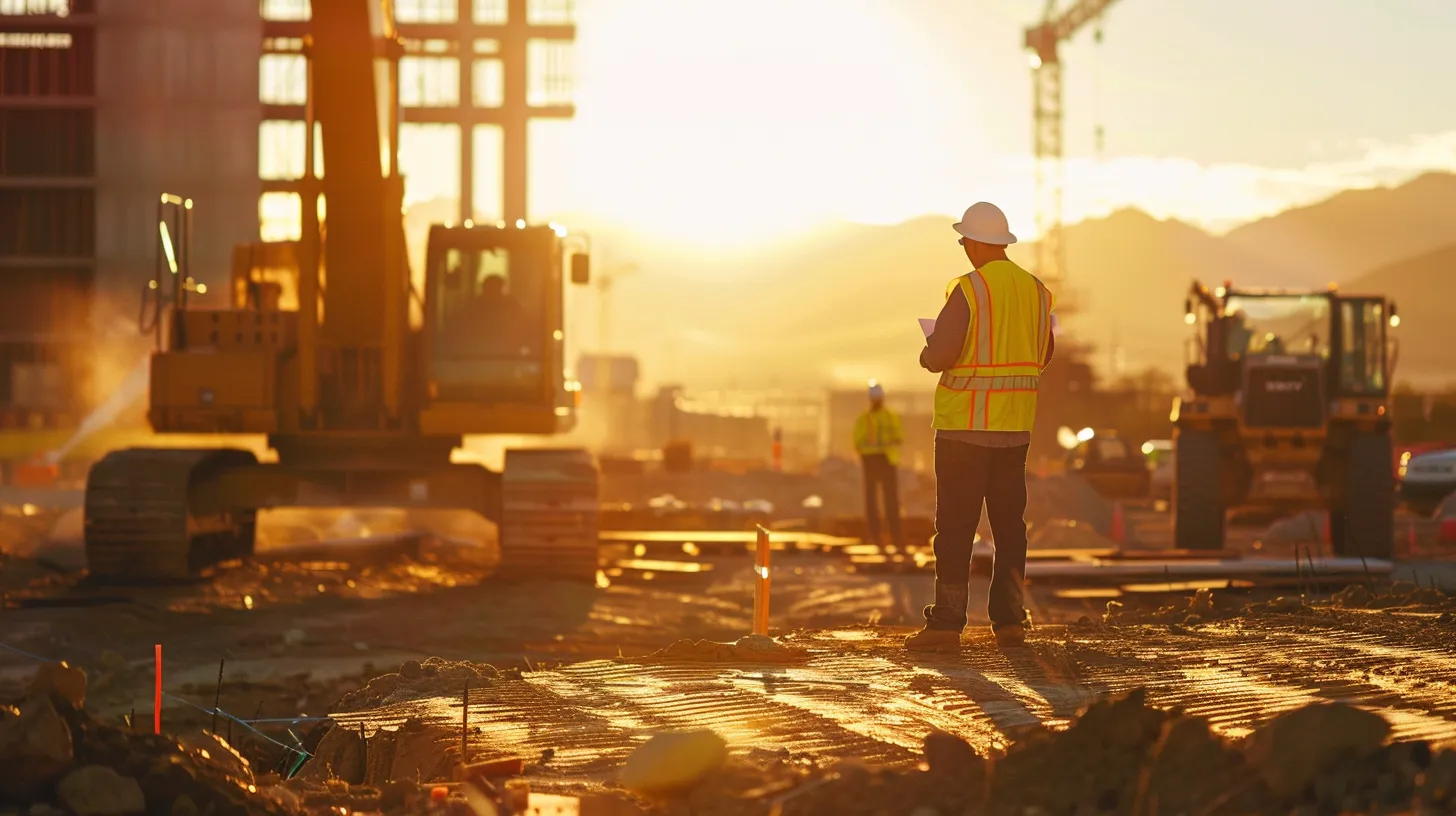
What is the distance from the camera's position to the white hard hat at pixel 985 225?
8.30 metres

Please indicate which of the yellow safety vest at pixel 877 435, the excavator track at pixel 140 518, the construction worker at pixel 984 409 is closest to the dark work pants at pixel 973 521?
the construction worker at pixel 984 409

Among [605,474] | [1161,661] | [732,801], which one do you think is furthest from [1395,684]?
[605,474]

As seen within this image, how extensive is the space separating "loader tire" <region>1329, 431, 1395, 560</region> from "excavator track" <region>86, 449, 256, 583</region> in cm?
1167

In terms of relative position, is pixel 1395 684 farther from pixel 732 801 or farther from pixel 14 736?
pixel 14 736

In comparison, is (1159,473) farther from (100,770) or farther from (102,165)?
(102,165)

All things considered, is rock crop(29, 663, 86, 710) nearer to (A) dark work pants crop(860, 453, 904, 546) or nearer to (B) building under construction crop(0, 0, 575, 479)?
(A) dark work pants crop(860, 453, 904, 546)

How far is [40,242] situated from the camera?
6538 centimetres

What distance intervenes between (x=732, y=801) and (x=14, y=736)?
1.99 meters

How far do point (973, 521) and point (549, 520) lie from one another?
8.93 meters

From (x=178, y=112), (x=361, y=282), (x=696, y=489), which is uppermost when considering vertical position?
(x=178, y=112)

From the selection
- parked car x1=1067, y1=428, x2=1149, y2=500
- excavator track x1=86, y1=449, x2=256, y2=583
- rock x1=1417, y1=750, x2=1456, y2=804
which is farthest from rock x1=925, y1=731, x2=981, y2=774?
parked car x1=1067, y1=428, x2=1149, y2=500

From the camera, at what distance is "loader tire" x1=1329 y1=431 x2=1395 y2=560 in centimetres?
1862

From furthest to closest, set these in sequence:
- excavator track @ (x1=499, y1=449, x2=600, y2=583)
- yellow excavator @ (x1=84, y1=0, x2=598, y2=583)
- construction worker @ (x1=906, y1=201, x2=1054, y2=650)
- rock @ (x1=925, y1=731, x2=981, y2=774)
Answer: excavator track @ (x1=499, y1=449, x2=600, y2=583)
yellow excavator @ (x1=84, y1=0, x2=598, y2=583)
construction worker @ (x1=906, y1=201, x2=1054, y2=650)
rock @ (x1=925, y1=731, x2=981, y2=774)

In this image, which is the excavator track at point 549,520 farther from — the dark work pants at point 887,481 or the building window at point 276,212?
the building window at point 276,212
